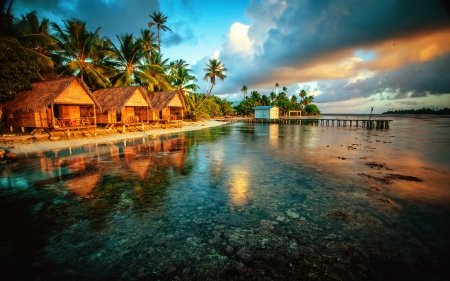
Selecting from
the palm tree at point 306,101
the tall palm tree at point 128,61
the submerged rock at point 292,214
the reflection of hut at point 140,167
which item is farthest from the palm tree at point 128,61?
the palm tree at point 306,101

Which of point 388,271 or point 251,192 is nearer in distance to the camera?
point 388,271

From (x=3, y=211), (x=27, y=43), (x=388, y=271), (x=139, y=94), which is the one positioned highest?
(x=27, y=43)

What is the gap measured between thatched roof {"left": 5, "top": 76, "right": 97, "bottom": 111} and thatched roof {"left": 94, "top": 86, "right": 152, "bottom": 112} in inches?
107

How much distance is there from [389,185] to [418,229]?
3131 millimetres

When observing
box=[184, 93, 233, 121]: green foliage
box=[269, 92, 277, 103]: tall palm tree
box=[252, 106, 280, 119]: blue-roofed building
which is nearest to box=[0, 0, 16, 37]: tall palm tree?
box=[184, 93, 233, 121]: green foliage

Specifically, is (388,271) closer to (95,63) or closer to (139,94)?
(139,94)

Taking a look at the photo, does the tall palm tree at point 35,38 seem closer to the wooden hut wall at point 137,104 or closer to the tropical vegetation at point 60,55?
the tropical vegetation at point 60,55

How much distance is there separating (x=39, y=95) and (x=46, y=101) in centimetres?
169

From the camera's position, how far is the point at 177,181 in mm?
7523

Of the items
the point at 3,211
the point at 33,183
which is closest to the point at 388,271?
the point at 3,211

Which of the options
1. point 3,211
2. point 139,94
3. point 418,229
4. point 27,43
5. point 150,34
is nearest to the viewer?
point 418,229

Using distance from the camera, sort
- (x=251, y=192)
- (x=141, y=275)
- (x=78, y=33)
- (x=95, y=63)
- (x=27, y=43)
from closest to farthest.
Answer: (x=141, y=275) → (x=251, y=192) → (x=27, y=43) → (x=78, y=33) → (x=95, y=63)

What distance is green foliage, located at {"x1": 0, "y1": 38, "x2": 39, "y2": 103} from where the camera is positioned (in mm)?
15174

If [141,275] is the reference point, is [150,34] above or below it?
above
